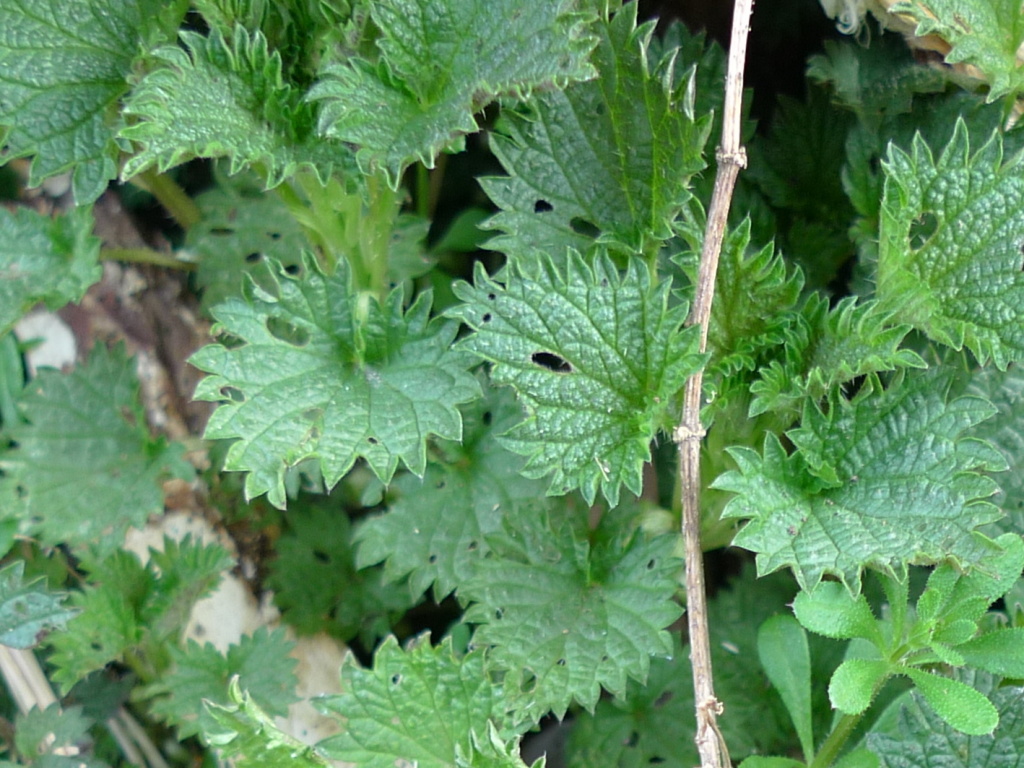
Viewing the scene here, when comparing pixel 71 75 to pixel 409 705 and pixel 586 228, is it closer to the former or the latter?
pixel 586 228

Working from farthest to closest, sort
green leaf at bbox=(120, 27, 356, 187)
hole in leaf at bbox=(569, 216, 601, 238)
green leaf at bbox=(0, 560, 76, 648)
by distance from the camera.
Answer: hole in leaf at bbox=(569, 216, 601, 238), green leaf at bbox=(0, 560, 76, 648), green leaf at bbox=(120, 27, 356, 187)

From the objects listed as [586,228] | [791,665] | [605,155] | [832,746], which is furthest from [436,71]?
[832,746]

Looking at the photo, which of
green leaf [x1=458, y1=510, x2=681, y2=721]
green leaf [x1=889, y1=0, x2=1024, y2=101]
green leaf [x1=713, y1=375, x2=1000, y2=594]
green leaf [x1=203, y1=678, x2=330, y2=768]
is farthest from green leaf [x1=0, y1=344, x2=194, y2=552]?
green leaf [x1=889, y1=0, x2=1024, y2=101]

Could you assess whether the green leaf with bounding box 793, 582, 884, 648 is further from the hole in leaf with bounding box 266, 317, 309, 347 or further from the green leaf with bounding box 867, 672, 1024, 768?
the hole in leaf with bounding box 266, 317, 309, 347

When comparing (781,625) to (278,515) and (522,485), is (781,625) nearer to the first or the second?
(522,485)

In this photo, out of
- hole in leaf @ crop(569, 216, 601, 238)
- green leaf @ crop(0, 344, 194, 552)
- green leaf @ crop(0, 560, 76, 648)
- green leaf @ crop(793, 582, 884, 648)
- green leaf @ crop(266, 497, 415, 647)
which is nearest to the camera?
green leaf @ crop(793, 582, 884, 648)

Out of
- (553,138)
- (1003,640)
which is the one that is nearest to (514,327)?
(553,138)

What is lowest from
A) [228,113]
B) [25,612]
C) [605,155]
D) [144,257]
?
[25,612]
